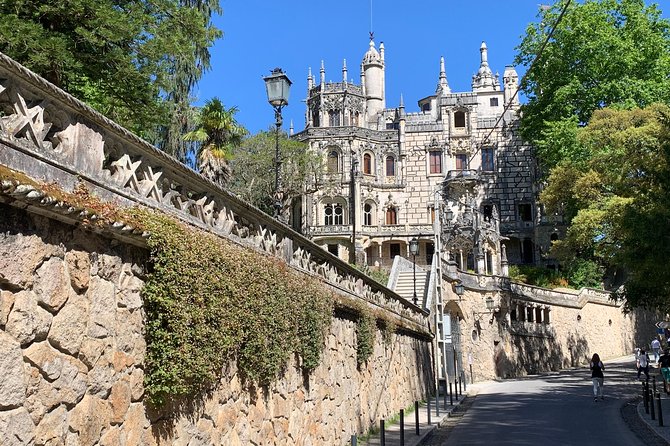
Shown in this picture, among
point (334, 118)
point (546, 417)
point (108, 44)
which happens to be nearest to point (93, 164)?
point (108, 44)

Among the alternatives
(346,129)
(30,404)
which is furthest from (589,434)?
(346,129)

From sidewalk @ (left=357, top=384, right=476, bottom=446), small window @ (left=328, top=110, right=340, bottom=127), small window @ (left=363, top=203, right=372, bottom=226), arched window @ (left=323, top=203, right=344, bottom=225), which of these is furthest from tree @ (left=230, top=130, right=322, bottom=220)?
sidewalk @ (left=357, top=384, right=476, bottom=446)

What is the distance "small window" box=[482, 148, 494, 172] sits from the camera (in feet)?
217

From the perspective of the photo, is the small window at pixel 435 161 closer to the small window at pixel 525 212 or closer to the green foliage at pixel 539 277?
the small window at pixel 525 212

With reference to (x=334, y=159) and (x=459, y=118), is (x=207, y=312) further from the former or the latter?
(x=459, y=118)

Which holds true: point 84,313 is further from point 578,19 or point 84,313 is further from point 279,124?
point 578,19

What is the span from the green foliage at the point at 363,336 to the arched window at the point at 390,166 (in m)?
52.2

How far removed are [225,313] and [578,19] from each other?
39.9m

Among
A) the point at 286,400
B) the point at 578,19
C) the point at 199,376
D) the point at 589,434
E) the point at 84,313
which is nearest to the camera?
the point at 84,313

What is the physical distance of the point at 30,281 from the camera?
4586 mm

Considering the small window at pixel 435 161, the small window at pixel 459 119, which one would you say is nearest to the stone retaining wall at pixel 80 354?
the small window at pixel 435 161

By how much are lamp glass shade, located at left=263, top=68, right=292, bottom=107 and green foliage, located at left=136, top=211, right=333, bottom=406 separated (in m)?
4.13

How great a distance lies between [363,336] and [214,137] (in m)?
14.0

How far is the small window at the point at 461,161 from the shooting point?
66.0 metres
